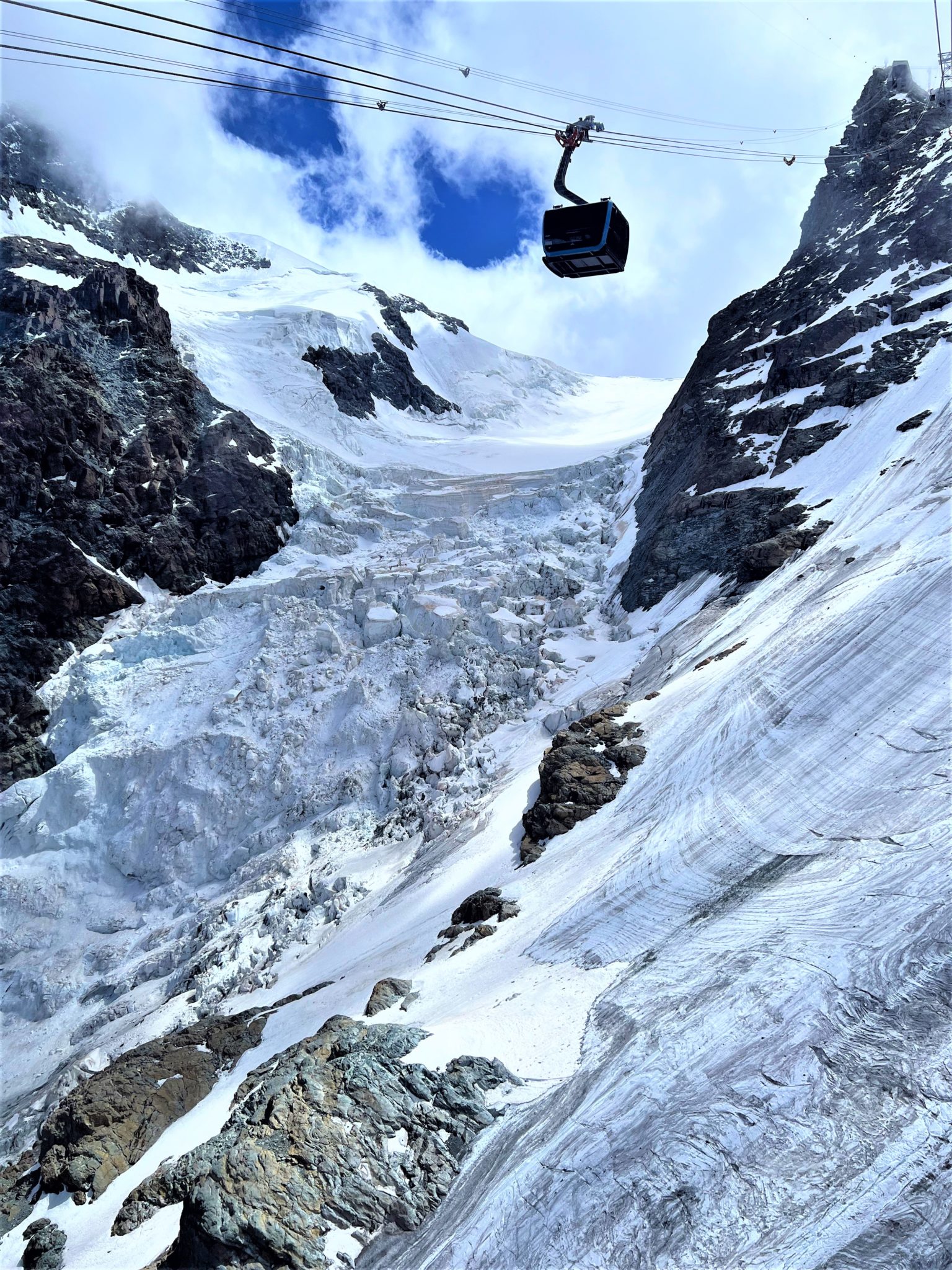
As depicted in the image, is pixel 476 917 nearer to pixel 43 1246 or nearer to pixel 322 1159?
pixel 322 1159

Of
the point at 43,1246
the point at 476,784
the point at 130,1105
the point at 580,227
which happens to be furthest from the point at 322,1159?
the point at 476,784

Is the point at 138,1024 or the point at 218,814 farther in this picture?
the point at 218,814

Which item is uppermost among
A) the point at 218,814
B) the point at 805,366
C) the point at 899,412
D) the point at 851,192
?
the point at 851,192

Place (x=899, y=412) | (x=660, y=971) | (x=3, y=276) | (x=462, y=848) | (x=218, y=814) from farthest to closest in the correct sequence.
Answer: (x=3, y=276) → (x=899, y=412) → (x=218, y=814) → (x=462, y=848) → (x=660, y=971)

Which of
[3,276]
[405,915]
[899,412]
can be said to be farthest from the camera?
[3,276]

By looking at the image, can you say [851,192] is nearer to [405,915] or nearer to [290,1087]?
[405,915]

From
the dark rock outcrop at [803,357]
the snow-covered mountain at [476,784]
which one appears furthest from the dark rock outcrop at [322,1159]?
the dark rock outcrop at [803,357]

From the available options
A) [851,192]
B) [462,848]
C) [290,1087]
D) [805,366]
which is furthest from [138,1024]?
[851,192]

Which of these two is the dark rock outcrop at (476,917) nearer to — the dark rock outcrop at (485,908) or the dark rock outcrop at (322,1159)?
the dark rock outcrop at (485,908)
